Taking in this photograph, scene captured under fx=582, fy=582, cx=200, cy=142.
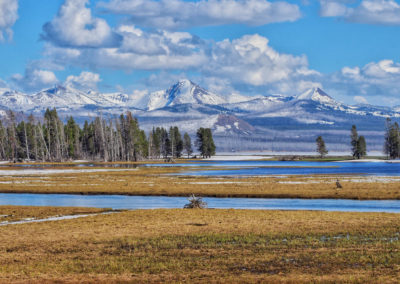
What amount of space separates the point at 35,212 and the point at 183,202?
16.5 meters

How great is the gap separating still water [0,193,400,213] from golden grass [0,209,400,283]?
10.5 m

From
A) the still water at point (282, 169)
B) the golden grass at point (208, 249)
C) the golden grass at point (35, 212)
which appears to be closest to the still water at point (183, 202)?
the golden grass at point (35, 212)

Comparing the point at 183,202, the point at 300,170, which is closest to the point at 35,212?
the point at 183,202

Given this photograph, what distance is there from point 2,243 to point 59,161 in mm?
166946

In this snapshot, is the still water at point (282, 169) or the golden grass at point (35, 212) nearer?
the golden grass at point (35, 212)

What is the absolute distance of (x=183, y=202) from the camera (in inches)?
2303

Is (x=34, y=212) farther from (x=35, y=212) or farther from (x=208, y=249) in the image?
(x=208, y=249)

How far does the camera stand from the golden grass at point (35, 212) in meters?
44.0

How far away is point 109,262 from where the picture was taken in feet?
84.3

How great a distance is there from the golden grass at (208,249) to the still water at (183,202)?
10.5 metres

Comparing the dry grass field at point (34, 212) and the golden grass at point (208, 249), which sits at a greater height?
the dry grass field at point (34, 212)

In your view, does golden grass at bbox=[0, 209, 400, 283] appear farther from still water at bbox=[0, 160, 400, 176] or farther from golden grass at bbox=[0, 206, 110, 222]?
still water at bbox=[0, 160, 400, 176]

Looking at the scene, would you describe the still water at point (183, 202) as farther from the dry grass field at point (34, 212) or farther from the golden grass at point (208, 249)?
the golden grass at point (208, 249)

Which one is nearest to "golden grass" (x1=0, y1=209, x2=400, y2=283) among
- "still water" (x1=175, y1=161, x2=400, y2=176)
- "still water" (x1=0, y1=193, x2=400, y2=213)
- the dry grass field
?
the dry grass field
